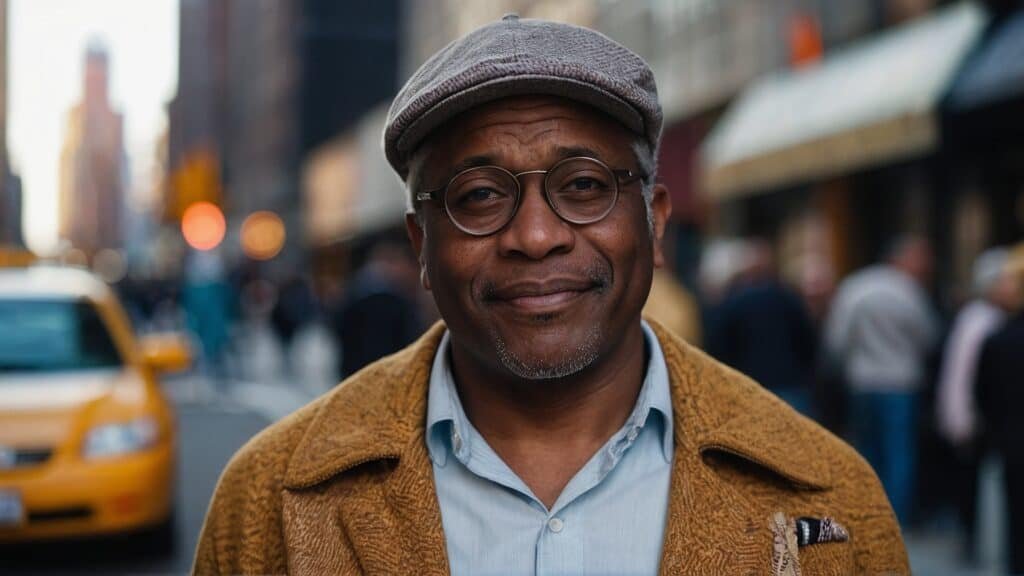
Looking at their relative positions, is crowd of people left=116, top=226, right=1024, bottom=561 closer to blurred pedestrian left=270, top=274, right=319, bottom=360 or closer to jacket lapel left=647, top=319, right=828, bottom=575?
jacket lapel left=647, top=319, right=828, bottom=575

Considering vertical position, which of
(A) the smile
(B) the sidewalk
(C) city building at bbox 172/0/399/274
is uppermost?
(C) city building at bbox 172/0/399/274

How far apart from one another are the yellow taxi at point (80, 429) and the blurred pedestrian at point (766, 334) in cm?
357

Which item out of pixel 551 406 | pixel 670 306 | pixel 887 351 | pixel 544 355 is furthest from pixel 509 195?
pixel 887 351

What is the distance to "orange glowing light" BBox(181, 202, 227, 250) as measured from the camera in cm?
2045

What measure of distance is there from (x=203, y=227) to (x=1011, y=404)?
16.2 m

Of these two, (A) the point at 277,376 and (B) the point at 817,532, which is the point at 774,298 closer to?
(B) the point at 817,532

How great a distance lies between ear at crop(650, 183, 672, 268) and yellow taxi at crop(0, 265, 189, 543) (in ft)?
18.3

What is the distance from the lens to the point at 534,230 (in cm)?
216

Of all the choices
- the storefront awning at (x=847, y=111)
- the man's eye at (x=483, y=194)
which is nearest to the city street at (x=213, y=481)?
the storefront awning at (x=847, y=111)

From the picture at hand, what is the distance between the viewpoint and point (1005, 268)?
6.98m

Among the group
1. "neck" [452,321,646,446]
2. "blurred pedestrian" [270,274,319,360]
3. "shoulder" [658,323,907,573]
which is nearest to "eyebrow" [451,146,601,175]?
"neck" [452,321,646,446]

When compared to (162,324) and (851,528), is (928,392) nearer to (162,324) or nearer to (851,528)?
(851,528)

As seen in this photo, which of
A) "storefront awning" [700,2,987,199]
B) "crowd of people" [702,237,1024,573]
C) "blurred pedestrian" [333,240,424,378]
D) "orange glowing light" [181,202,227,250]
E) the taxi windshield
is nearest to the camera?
"crowd of people" [702,237,1024,573]

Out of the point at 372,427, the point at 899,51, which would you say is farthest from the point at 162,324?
the point at 372,427
